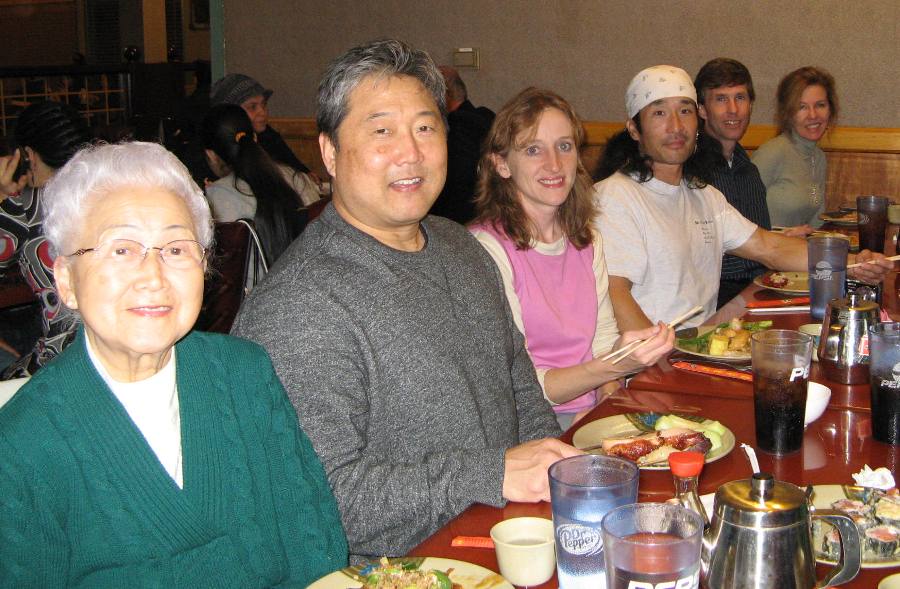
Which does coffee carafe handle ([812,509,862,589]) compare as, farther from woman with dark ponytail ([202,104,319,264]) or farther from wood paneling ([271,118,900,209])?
wood paneling ([271,118,900,209])

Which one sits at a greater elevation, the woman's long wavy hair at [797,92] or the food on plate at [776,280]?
the woman's long wavy hair at [797,92]

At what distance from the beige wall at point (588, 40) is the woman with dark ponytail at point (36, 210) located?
3385 mm

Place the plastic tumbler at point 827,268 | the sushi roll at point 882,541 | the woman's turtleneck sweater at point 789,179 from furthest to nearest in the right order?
the woman's turtleneck sweater at point 789,179, the plastic tumbler at point 827,268, the sushi roll at point 882,541

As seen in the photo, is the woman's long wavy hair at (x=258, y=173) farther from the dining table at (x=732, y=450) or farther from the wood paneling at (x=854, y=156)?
the dining table at (x=732, y=450)

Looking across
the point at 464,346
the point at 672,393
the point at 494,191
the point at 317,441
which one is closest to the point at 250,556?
the point at 317,441

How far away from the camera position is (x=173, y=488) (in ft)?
4.27

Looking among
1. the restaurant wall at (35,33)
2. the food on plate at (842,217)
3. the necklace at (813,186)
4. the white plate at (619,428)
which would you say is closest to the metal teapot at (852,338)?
the white plate at (619,428)

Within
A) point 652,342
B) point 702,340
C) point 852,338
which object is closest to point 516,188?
point 702,340

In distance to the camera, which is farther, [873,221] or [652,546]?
[873,221]

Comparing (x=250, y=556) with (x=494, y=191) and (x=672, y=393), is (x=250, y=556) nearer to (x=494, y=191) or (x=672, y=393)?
(x=672, y=393)

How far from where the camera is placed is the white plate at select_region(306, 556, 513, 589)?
1.12m

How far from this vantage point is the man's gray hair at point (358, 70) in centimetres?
170

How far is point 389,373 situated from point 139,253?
48 cm

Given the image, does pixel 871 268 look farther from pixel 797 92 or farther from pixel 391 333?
pixel 797 92
